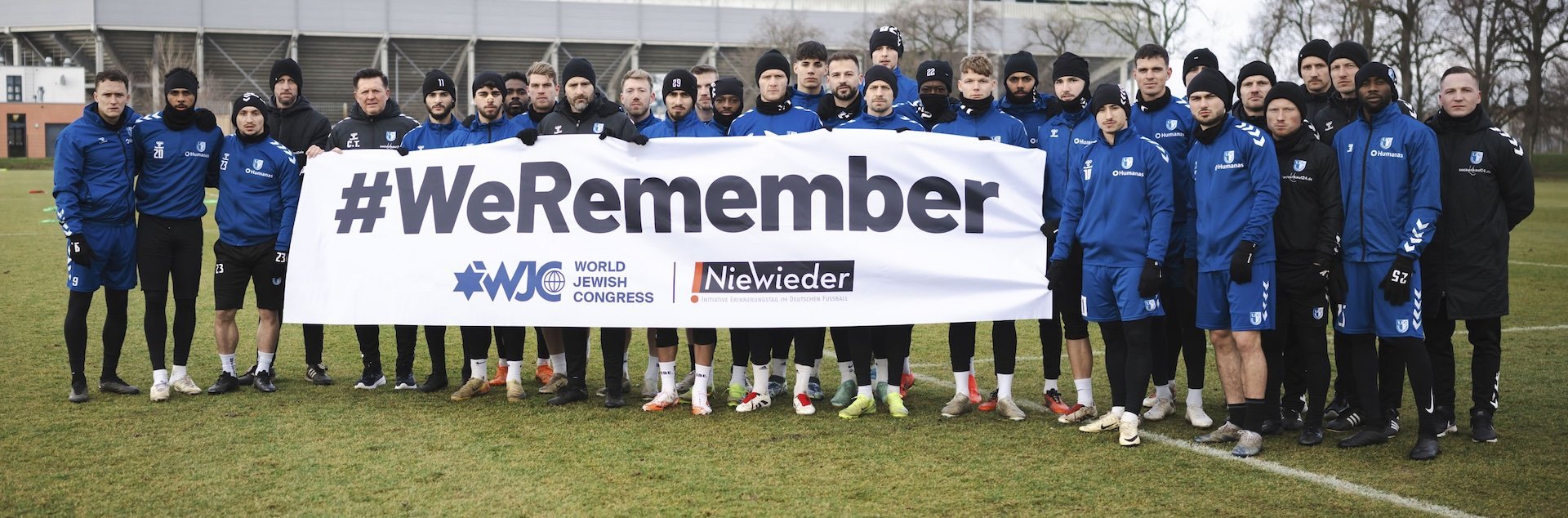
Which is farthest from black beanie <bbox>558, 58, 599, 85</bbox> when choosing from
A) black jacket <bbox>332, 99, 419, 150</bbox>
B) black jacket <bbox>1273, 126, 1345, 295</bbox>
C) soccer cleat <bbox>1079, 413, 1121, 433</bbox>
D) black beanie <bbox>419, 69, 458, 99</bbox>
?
black jacket <bbox>1273, 126, 1345, 295</bbox>

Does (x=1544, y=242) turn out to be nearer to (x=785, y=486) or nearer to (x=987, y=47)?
(x=785, y=486)

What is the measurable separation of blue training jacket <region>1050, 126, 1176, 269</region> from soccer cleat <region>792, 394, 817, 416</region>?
1925 millimetres

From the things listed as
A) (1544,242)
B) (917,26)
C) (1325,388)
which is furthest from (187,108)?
(917,26)

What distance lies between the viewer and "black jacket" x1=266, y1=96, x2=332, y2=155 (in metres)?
8.62

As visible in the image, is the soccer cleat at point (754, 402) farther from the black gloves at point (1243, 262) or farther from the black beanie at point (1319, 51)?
the black beanie at point (1319, 51)

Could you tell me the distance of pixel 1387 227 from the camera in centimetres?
629

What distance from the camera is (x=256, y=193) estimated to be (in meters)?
7.92

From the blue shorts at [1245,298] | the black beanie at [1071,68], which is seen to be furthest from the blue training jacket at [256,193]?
the blue shorts at [1245,298]

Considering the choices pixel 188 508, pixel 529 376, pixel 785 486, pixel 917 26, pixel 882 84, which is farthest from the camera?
pixel 917 26

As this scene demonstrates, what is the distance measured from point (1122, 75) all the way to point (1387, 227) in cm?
8080

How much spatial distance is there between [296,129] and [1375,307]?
22.6 ft

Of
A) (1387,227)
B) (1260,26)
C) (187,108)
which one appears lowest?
(1387,227)

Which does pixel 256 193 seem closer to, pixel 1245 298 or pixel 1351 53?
pixel 1245 298

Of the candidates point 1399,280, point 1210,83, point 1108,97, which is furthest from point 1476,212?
point 1108,97
